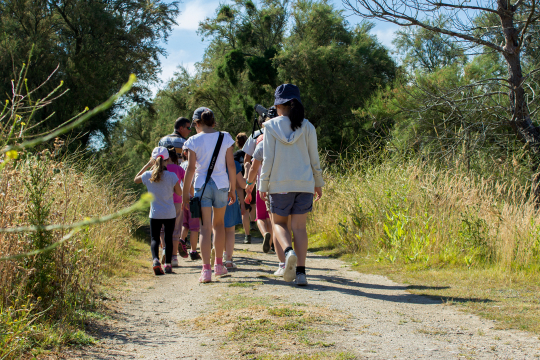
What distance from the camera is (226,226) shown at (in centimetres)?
667

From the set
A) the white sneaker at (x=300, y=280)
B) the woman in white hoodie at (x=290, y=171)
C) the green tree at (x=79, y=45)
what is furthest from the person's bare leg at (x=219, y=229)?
the green tree at (x=79, y=45)

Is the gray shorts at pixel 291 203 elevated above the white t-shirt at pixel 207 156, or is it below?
below

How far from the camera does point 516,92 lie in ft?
26.9

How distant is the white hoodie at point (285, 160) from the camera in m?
5.40

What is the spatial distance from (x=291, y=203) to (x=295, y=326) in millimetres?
1988

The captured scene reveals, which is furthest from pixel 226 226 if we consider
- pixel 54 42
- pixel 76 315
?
pixel 54 42

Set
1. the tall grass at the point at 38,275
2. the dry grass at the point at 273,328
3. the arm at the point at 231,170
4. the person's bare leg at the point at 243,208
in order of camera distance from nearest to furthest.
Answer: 1. the dry grass at the point at 273,328
2. the tall grass at the point at 38,275
3. the arm at the point at 231,170
4. the person's bare leg at the point at 243,208

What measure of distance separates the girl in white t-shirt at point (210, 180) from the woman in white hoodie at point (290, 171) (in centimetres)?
67

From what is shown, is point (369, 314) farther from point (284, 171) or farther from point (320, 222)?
point (320, 222)

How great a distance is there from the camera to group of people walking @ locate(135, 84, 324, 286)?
5.43 meters

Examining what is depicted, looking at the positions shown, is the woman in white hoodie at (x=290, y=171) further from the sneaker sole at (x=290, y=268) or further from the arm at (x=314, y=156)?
the sneaker sole at (x=290, y=268)

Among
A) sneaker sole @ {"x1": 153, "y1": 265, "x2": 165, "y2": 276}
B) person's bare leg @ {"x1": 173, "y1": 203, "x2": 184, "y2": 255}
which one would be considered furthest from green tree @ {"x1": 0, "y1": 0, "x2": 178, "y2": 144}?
sneaker sole @ {"x1": 153, "y1": 265, "x2": 165, "y2": 276}

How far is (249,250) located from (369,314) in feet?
17.4

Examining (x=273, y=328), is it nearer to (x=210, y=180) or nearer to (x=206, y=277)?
(x=206, y=277)
